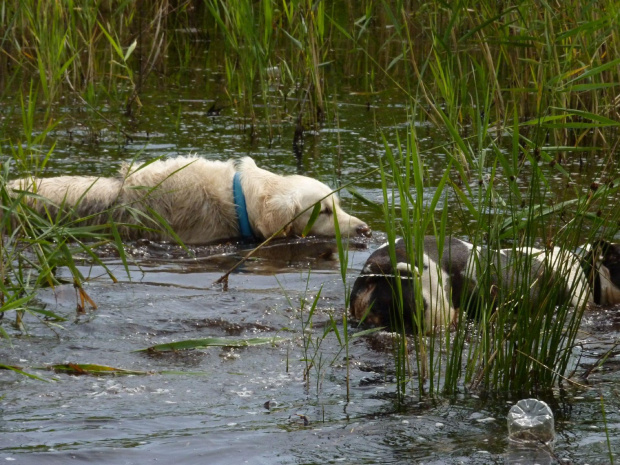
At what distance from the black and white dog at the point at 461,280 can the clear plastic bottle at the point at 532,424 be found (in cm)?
36

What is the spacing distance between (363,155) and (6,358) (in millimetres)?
4410

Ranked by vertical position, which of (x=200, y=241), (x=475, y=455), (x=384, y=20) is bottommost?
(x=475, y=455)

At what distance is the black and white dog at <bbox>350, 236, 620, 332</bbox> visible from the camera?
3.35 metres

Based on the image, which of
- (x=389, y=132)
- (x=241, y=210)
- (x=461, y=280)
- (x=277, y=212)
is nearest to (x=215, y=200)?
(x=241, y=210)

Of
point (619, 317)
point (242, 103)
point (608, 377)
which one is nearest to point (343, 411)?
point (608, 377)

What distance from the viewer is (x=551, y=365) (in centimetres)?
337

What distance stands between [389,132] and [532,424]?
218 inches

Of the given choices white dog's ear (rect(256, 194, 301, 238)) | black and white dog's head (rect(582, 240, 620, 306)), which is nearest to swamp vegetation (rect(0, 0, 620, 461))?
black and white dog's head (rect(582, 240, 620, 306))

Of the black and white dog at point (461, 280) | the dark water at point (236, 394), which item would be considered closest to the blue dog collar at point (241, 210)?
the dark water at point (236, 394)

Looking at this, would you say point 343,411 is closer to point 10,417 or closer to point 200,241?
point 10,417

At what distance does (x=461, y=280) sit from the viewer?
14.9ft

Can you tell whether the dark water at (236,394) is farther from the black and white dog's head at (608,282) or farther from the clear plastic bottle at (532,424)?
the black and white dog's head at (608,282)

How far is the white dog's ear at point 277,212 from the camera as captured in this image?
20.9 ft

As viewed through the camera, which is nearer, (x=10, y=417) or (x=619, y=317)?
(x=10, y=417)
